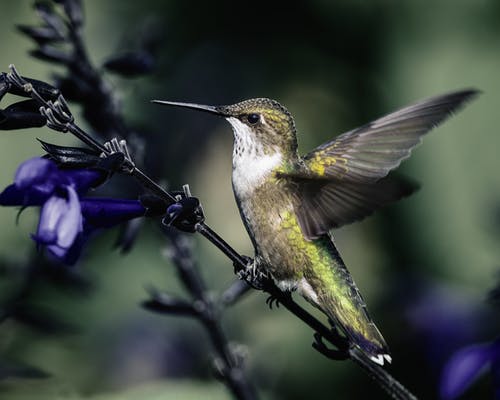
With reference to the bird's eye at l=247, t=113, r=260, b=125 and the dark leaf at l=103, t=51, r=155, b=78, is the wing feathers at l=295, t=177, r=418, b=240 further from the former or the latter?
the dark leaf at l=103, t=51, r=155, b=78

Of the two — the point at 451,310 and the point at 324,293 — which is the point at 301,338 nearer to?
the point at 451,310

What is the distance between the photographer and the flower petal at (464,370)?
5.20ft

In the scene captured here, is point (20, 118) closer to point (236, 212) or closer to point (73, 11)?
point (73, 11)

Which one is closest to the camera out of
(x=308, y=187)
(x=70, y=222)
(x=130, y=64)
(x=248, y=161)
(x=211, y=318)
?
(x=70, y=222)

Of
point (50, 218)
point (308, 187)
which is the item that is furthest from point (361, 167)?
point (50, 218)

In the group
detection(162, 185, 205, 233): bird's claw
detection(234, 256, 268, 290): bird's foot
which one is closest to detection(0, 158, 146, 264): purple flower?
detection(162, 185, 205, 233): bird's claw

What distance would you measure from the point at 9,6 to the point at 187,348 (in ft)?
6.26

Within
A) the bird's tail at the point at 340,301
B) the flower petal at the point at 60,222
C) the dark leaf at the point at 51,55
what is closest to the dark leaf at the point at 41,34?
the dark leaf at the point at 51,55

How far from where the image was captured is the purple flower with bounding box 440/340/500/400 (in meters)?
1.59

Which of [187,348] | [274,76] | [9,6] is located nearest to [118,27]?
[9,6]

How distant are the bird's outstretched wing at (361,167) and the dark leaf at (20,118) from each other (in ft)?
1.84

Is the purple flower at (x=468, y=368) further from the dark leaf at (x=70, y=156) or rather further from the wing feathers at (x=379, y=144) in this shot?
A: the dark leaf at (x=70, y=156)

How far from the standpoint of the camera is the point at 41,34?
1.97 metres

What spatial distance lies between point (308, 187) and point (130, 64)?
67 centimetres
